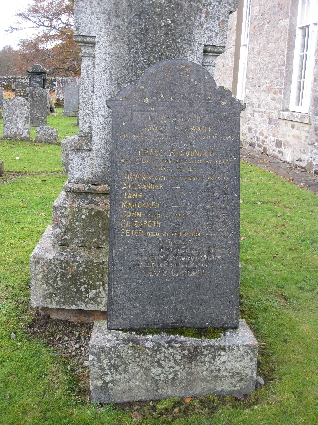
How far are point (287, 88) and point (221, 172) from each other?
10.7 meters

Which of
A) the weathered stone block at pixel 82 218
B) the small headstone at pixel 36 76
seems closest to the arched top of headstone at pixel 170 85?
the weathered stone block at pixel 82 218

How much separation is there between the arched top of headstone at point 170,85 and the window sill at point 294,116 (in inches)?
352

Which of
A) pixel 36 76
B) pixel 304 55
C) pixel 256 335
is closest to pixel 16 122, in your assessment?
pixel 36 76

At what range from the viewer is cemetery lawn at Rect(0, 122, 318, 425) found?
315 centimetres

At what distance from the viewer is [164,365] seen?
10.6ft

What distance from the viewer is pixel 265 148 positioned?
14.8m

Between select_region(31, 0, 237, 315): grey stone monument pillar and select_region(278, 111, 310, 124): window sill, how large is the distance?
26.8ft

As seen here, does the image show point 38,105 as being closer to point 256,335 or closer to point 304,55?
point 304,55

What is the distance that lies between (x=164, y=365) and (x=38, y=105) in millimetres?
15850

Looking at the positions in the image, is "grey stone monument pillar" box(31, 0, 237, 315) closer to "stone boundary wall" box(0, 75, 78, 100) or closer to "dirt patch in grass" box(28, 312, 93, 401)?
"dirt patch in grass" box(28, 312, 93, 401)

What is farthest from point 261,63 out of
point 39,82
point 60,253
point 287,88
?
point 60,253

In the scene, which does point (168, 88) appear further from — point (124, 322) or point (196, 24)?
point (124, 322)

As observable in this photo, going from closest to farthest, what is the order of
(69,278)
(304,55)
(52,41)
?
(69,278) → (304,55) → (52,41)

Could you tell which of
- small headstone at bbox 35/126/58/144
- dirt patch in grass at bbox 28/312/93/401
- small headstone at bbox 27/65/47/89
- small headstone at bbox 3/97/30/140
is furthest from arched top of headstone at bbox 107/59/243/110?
small headstone at bbox 27/65/47/89
